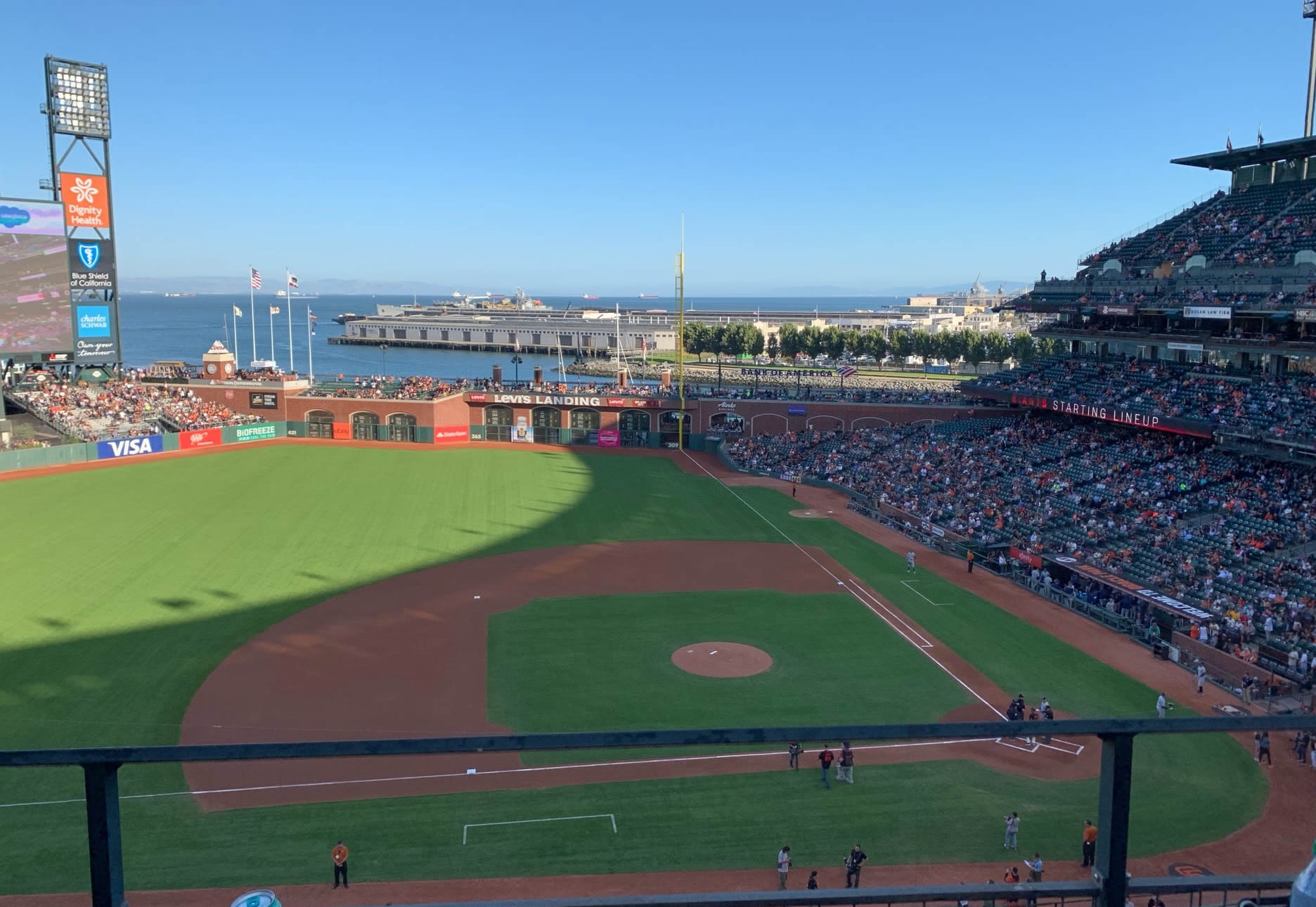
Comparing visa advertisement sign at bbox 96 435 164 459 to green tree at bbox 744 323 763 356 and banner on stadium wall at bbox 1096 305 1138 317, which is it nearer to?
banner on stadium wall at bbox 1096 305 1138 317

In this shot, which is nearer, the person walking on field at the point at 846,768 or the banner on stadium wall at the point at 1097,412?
the person walking on field at the point at 846,768

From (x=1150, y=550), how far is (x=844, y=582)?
11.8m

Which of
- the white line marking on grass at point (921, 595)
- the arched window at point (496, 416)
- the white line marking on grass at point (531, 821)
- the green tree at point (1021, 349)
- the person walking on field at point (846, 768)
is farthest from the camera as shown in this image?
the green tree at point (1021, 349)

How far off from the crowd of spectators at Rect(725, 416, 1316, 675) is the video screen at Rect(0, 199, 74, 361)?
151 ft

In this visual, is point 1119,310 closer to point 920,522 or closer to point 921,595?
point 920,522

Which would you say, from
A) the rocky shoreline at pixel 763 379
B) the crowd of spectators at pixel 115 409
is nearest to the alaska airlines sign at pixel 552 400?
the rocky shoreline at pixel 763 379

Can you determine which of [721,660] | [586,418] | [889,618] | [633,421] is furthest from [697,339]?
[721,660]

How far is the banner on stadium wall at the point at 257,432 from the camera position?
6750cm

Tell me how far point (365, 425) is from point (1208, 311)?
5571cm

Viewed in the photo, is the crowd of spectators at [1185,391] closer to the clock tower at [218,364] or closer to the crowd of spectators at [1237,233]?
the crowd of spectators at [1237,233]

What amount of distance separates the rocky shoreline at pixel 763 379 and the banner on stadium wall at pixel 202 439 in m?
36.9

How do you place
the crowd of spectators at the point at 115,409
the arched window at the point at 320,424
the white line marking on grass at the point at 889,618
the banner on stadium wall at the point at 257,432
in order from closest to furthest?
the white line marking on grass at the point at 889,618, the crowd of spectators at the point at 115,409, the banner on stadium wall at the point at 257,432, the arched window at the point at 320,424

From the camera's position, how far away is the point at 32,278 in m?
57.2

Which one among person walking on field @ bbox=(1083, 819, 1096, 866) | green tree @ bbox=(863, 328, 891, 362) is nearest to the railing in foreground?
person walking on field @ bbox=(1083, 819, 1096, 866)
